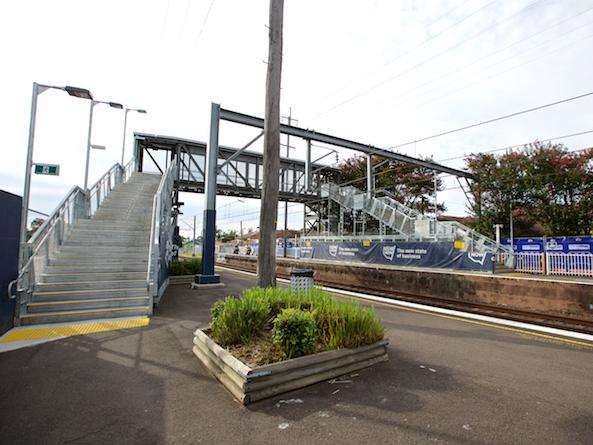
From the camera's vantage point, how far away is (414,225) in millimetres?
22406

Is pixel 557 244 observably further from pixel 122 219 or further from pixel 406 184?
pixel 122 219

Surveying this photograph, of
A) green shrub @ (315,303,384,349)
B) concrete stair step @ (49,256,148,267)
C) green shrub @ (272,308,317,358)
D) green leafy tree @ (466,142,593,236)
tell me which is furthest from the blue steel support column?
green leafy tree @ (466,142,593,236)

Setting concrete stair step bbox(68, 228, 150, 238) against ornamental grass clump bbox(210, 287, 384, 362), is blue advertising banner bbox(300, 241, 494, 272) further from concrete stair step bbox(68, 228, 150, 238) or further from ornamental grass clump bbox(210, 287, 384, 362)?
ornamental grass clump bbox(210, 287, 384, 362)

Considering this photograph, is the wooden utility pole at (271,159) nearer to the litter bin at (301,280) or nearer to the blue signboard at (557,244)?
the litter bin at (301,280)

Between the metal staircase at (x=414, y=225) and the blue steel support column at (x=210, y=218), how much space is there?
539 inches

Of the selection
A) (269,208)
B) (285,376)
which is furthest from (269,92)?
(285,376)

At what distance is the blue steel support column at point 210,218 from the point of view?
13.5 meters

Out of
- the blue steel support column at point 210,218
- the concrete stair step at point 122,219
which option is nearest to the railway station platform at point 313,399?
the blue steel support column at point 210,218

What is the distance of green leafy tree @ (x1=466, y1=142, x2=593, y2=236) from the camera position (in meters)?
24.5

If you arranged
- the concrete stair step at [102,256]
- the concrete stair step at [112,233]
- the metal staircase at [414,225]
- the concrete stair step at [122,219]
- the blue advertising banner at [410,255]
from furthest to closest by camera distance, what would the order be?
the metal staircase at [414,225] → the blue advertising banner at [410,255] → the concrete stair step at [122,219] → the concrete stair step at [112,233] → the concrete stair step at [102,256]

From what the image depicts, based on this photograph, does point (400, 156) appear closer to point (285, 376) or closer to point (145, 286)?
point (145, 286)

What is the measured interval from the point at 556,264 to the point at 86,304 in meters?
23.2

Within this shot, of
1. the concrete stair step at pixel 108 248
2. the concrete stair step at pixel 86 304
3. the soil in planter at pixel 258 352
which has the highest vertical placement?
the concrete stair step at pixel 108 248

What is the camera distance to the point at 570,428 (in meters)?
3.13
